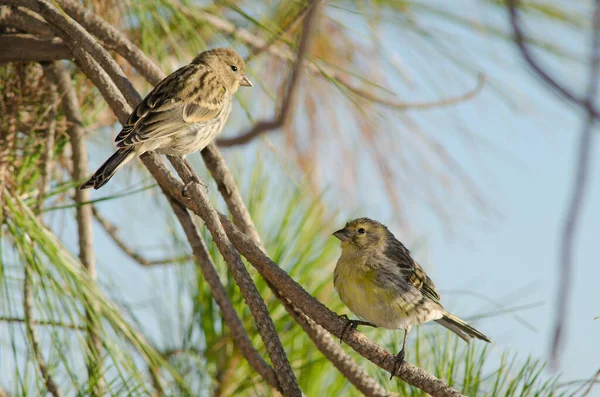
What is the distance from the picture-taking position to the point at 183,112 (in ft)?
9.43

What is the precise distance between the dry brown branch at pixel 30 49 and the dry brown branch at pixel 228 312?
0.69m

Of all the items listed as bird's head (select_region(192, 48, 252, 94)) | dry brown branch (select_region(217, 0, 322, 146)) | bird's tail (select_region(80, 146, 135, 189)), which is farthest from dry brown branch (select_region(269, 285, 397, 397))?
bird's head (select_region(192, 48, 252, 94))

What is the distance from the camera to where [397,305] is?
2.74 m

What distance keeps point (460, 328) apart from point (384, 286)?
31 centimetres

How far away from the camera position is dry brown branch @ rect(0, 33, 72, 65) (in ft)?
8.08

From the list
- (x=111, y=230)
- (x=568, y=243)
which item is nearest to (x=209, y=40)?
(x=111, y=230)

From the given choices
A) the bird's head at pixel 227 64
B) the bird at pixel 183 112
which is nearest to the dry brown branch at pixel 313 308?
the bird at pixel 183 112

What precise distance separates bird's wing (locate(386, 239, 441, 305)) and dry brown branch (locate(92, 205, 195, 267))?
0.78 m

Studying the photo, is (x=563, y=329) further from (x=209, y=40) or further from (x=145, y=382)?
(x=209, y=40)

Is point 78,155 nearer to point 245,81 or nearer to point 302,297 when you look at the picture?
point 245,81

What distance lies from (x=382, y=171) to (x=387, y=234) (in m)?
0.91

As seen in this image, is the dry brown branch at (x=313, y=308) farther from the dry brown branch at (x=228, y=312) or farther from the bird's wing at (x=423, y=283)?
the bird's wing at (x=423, y=283)

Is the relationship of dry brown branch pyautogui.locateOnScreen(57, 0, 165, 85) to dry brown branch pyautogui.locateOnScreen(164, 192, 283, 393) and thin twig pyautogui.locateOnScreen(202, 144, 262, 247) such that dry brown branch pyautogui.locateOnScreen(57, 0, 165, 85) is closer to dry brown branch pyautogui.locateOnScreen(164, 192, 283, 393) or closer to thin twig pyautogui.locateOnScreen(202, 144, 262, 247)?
thin twig pyautogui.locateOnScreen(202, 144, 262, 247)

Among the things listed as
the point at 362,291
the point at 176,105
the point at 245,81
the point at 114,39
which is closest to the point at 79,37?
the point at 114,39
